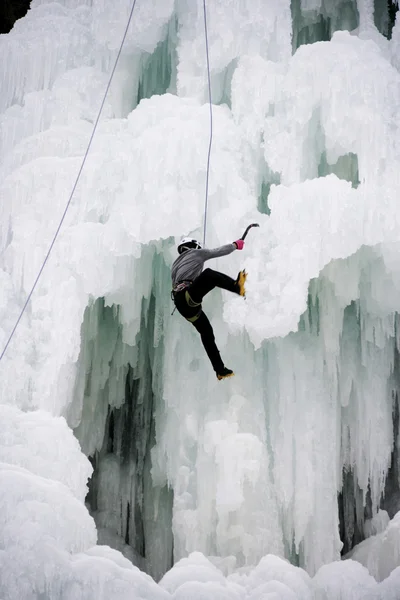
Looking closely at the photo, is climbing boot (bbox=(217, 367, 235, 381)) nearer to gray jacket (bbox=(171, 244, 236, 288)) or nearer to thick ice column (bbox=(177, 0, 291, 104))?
gray jacket (bbox=(171, 244, 236, 288))

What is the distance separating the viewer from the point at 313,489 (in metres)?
6.34

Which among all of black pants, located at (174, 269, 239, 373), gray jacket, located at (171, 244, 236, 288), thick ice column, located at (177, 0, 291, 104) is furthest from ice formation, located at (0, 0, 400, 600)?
gray jacket, located at (171, 244, 236, 288)

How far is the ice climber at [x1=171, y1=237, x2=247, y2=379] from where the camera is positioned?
16.8 feet

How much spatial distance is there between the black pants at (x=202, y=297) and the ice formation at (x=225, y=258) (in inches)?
33.5

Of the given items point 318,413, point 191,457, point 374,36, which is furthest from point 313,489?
point 374,36

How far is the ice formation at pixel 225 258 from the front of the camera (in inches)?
240

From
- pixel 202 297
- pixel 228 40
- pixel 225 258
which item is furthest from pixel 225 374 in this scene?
pixel 228 40

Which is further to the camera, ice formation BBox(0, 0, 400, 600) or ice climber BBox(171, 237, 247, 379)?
ice formation BBox(0, 0, 400, 600)

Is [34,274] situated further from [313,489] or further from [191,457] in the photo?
[313,489]

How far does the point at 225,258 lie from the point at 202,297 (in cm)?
111


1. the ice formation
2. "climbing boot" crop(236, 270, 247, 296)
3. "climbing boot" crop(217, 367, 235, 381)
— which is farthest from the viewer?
the ice formation

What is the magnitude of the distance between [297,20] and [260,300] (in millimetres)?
2986

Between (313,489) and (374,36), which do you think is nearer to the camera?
(313,489)

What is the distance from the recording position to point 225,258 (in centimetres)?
630
